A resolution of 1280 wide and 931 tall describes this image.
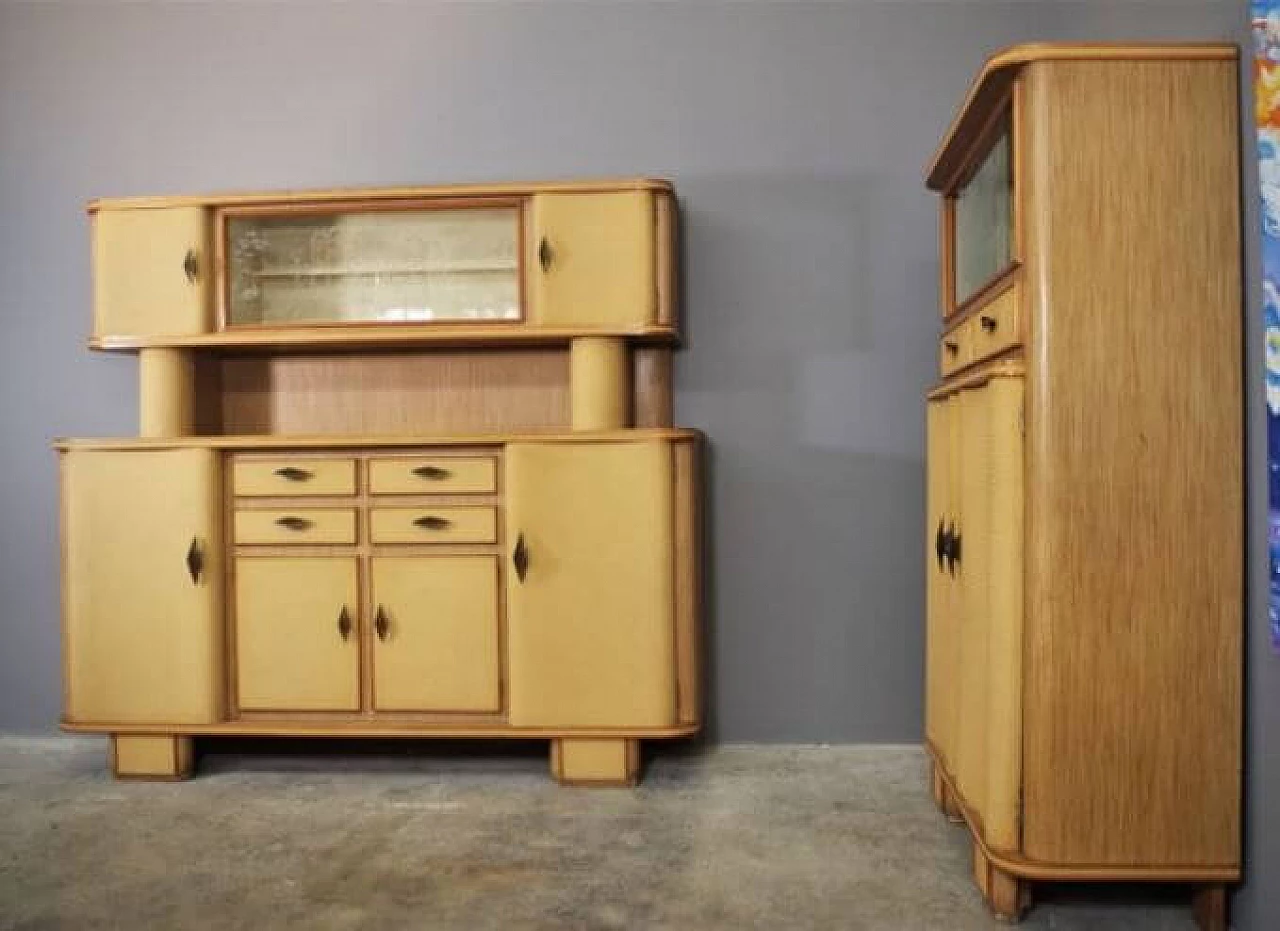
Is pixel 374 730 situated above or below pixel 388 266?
below

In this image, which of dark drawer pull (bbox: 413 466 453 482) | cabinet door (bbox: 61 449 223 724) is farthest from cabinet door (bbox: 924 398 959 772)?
cabinet door (bbox: 61 449 223 724)

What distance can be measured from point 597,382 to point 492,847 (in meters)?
1.21

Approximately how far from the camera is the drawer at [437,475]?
2.79m

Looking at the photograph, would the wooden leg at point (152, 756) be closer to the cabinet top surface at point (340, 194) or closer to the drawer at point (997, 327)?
the cabinet top surface at point (340, 194)

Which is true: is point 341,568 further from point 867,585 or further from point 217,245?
point 867,585

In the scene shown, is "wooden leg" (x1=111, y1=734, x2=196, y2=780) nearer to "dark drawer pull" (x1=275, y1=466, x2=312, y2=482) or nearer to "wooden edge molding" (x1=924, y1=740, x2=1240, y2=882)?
"dark drawer pull" (x1=275, y1=466, x2=312, y2=482)

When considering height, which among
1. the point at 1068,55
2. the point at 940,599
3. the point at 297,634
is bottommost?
the point at 297,634

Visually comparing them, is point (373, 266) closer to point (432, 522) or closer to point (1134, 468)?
point (432, 522)

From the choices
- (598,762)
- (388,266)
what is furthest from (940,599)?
(388,266)

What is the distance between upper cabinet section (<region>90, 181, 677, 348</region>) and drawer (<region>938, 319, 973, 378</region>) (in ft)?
2.38

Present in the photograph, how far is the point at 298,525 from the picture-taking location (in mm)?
2834

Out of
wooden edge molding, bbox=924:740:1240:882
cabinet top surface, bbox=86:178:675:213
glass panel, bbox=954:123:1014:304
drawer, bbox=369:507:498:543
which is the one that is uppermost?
cabinet top surface, bbox=86:178:675:213

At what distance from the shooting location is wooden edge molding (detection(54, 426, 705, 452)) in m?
2.73

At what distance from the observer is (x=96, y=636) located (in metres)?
2.85
